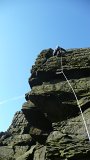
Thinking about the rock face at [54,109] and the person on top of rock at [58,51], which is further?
the person on top of rock at [58,51]

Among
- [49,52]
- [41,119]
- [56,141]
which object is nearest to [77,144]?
[56,141]

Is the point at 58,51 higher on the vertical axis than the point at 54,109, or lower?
higher

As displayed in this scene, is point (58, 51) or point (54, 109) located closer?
point (54, 109)

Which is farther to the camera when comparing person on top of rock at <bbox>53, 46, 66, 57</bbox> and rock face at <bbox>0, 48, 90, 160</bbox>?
person on top of rock at <bbox>53, 46, 66, 57</bbox>

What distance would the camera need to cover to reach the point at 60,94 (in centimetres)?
1917

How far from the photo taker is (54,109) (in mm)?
19438

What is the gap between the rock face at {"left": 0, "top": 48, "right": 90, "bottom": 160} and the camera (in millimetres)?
15586

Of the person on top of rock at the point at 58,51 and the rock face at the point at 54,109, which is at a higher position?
the person on top of rock at the point at 58,51

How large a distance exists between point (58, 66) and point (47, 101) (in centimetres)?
360

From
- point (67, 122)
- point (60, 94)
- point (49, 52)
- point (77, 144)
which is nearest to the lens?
point (77, 144)

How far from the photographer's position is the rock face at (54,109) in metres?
15.6

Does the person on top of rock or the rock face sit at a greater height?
the person on top of rock

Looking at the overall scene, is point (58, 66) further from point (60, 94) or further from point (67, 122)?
point (67, 122)

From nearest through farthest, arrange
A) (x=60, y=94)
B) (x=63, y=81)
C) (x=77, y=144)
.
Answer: (x=77, y=144)
(x=60, y=94)
(x=63, y=81)
